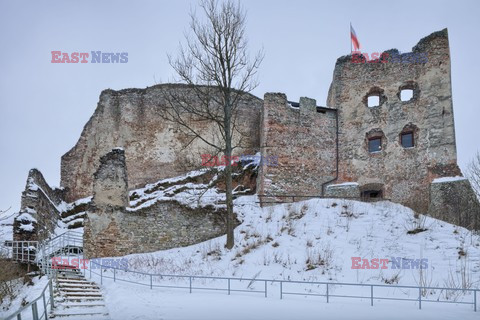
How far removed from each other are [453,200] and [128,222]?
12.1 meters

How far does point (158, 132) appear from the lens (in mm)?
25000

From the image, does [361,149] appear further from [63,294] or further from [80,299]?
[63,294]

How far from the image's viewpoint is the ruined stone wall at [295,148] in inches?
777

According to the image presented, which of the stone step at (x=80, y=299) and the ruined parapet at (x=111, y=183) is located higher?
the ruined parapet at (x=111, y=183)

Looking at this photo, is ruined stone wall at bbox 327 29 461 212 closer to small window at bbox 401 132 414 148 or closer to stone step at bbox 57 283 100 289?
small window at bbox 401 132 414 148

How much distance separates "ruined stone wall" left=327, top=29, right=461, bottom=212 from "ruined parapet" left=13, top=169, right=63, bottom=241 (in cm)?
1327

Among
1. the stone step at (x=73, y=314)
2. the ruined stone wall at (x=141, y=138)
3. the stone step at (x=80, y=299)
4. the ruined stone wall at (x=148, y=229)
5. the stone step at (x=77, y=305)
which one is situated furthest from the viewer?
the ruined stone wall at (x=141, y=138)

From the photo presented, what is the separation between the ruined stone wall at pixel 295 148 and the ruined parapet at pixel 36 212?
903cm

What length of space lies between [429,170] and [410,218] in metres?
5.75

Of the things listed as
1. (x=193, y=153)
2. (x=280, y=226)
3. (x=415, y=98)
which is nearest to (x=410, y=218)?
(x=280, y=226)

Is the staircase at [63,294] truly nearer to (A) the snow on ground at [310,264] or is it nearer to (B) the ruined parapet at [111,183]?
(A) the snow on ground at [310,264]

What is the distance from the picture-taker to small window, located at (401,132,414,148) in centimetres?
2059
